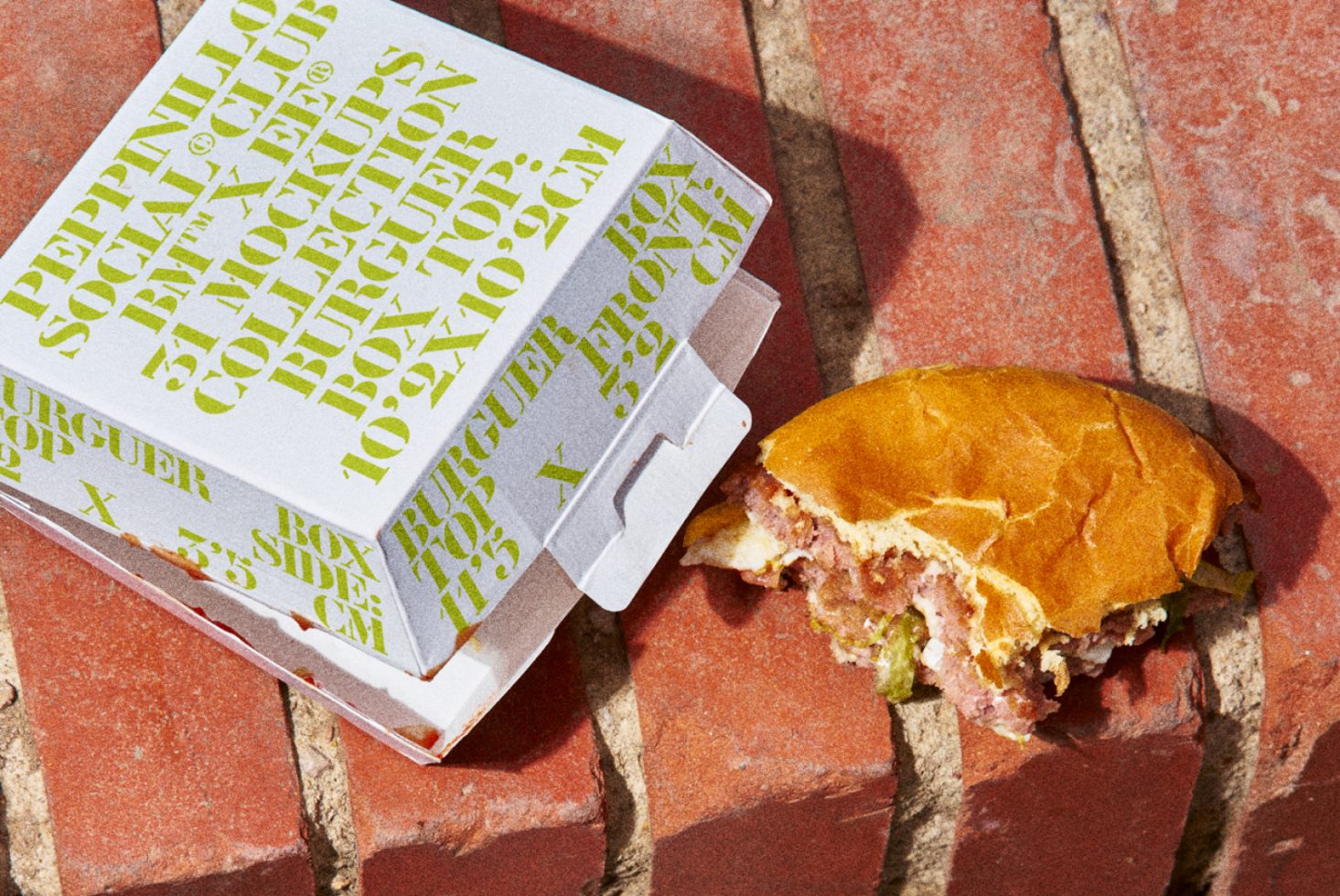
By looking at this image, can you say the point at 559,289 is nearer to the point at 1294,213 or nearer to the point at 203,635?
the point at 203,635

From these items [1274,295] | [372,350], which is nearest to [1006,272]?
[1274,295]

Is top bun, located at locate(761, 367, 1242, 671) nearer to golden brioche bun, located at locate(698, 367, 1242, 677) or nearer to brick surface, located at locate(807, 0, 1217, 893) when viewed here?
golden brioche bun, located at locate(698, 367, 1242, 677)

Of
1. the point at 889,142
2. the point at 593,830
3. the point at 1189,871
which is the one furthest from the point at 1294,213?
the point at 593,830

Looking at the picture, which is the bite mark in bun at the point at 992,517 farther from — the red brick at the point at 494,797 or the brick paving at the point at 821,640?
the red brick at the point at 494,797

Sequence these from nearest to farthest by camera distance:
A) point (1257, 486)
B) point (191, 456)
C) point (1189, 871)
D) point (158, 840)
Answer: point (191, 456) → point (158, 840) → point (1257, 486) → point (1189, 871)

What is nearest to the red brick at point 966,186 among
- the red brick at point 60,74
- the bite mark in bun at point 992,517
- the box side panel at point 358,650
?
the bite mark in bun at point 992,517
